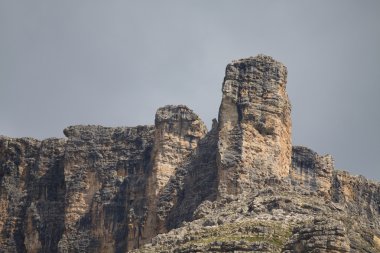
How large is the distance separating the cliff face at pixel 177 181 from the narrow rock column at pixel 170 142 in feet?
0.25

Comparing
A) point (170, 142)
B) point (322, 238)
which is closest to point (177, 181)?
point (170, 142)

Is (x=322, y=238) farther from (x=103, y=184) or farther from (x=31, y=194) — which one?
(x=31, y=194)

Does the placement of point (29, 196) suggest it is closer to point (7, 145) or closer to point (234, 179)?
point (7, 145)

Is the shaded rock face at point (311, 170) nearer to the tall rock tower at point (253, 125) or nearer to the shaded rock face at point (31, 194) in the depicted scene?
the tall rock tower at point (253, 125)

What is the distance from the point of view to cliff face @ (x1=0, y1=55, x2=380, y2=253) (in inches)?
3447

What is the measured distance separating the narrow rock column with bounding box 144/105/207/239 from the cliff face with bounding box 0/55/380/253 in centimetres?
8

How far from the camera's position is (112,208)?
374 feet

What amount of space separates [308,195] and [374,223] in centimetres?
2569

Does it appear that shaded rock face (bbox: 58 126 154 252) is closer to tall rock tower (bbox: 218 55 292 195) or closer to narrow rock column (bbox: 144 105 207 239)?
narrow rock column (bbox: 144 105 207 239)

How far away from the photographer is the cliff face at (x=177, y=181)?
87.6m

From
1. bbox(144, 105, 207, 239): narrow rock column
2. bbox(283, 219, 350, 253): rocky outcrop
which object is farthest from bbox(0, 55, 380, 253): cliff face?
bbox(283, 219, 350, 253): rocky outcrop

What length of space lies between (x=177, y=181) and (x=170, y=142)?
366 cm

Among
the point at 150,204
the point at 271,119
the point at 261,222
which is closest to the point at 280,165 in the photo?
the point at 271,119

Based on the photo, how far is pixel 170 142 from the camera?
110 metres
